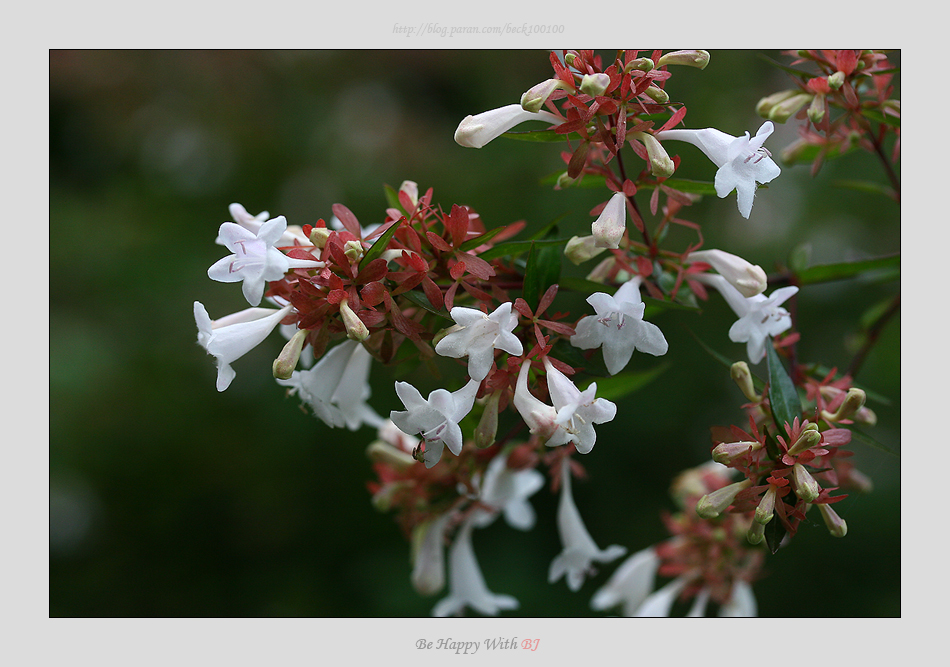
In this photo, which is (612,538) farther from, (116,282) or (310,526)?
(116,282)

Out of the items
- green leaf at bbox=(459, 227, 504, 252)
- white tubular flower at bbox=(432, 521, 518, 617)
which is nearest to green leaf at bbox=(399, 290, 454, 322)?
green leaf at bbox=(459, 227, 504, 252)

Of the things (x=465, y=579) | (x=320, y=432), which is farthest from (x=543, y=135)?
(x=320, y=432)

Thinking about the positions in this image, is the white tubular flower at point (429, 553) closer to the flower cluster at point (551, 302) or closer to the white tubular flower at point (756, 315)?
the flower cluster at point (551, 302)

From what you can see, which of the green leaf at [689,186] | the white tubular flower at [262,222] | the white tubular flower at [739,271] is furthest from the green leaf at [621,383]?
the white tubular flower at [262,222]

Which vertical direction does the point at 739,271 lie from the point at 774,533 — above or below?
above

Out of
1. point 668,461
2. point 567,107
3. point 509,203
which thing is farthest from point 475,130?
point 668,461

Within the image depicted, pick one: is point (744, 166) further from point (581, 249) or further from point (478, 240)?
point (478, 240)

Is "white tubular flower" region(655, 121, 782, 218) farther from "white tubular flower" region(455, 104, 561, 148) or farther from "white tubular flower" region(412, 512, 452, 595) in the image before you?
"white tubular flower" region(412, 512, 452, 595)
